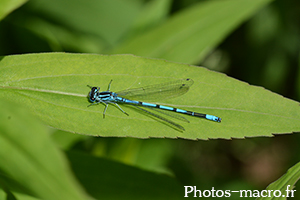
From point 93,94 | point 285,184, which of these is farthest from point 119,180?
point 285,184

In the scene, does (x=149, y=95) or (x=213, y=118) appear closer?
(x=213, y=118)

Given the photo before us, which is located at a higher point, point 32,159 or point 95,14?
point 95,14

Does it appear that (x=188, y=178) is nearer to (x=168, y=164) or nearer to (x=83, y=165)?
(x=168, y=164)

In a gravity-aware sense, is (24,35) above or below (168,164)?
above

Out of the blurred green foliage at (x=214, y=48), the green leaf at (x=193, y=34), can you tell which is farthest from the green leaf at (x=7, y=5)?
the blurred green foliage at (x=214, y=48)

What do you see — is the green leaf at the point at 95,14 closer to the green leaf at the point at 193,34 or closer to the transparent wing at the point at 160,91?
the green leaf at the point at 193,34

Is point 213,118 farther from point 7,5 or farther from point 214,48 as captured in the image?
point 214,48

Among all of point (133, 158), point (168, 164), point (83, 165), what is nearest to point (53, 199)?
point (83, 165)

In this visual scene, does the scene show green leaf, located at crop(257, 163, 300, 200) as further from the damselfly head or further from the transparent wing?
the damselfly head
